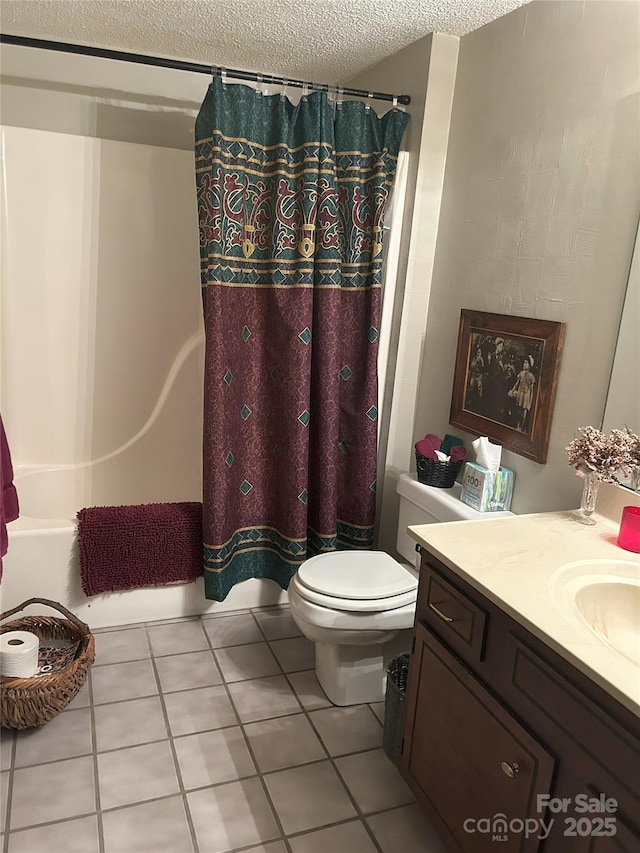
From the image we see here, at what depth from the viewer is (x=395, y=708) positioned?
1836 mm

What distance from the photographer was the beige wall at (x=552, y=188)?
5.68 ft

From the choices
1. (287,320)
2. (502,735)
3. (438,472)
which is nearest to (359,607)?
(438,472)

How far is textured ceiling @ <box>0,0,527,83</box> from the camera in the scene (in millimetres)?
2162

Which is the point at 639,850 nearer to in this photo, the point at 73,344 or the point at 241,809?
the point at 241,809

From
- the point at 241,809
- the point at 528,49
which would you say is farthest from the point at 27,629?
the point at 528,49

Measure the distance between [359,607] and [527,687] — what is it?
2.58 ft

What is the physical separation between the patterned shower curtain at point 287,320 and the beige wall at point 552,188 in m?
0.33

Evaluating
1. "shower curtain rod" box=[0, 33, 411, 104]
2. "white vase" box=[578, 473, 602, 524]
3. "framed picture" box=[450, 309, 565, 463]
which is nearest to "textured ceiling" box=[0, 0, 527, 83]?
"shower curtain rod" box=[0, 33, 411, 104]

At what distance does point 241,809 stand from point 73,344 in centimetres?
212

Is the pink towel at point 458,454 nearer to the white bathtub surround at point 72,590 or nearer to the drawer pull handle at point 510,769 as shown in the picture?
the white bathtub surround at point 72,590

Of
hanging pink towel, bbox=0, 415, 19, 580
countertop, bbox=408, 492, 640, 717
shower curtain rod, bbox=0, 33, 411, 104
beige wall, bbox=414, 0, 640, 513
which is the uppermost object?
shower curtain rod, bbox=0, 33, 411, 104

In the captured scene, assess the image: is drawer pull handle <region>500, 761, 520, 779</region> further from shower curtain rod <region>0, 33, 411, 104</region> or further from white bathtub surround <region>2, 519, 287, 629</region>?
shower curtain rod <region>0, 33, 411, 104</region>

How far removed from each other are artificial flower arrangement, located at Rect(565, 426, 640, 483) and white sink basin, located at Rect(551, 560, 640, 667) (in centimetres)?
29

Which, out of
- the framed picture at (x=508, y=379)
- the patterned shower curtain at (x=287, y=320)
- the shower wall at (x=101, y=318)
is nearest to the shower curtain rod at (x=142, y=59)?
the patterned shower curtain at (x=287, y=320)
